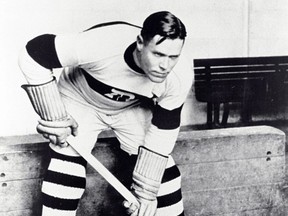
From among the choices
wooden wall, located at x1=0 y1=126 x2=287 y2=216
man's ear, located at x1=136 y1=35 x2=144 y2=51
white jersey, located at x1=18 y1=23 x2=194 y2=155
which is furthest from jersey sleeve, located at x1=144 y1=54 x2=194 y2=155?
wooden wall, located at x1=0 y1=126 x2=287 y2=216

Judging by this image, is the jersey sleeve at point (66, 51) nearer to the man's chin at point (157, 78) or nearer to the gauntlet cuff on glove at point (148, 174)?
the man's chin at point (157, 78)

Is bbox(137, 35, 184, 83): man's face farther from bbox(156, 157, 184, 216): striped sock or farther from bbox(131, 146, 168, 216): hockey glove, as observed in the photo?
bbox(156, 157, 184, 216): striped sock

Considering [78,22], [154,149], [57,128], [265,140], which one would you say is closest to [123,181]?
[154,149]

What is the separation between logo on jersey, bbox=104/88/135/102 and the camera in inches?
72.3

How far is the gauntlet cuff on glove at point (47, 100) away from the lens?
5.62 feet

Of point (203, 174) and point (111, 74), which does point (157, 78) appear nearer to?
point (111, 74)

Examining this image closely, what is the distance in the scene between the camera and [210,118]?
4.20 metres

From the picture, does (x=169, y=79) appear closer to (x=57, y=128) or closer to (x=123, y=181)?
(x=57, y=128)

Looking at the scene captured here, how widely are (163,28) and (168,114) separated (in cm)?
39

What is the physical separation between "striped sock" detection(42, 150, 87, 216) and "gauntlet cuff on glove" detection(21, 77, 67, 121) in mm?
180

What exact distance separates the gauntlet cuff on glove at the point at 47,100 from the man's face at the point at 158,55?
337mm

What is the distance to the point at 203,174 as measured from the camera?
7.47 feet

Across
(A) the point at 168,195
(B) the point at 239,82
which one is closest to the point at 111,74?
(A) the point at 168,195

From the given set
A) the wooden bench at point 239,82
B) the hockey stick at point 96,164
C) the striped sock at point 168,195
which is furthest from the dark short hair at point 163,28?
the wooden bench at point 239,82
